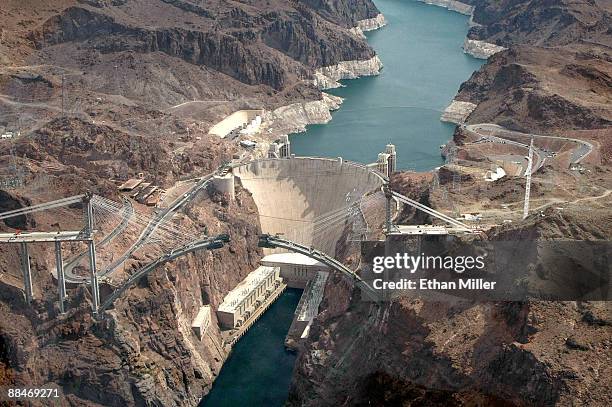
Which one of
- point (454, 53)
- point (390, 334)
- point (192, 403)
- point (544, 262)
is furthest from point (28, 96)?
point (454, 53)

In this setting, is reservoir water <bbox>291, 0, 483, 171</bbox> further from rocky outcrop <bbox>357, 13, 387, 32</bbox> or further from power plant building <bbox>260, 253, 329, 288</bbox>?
power plant building <bbox>260, 253, 329, 288</bbox>

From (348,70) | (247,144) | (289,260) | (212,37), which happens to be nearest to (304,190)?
(289,260)

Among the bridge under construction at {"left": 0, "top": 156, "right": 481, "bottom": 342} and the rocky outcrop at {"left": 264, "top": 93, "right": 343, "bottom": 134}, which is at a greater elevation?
the bridge under construction at {"left": 0, "top": 156, "right": 481, "bottom": 342}

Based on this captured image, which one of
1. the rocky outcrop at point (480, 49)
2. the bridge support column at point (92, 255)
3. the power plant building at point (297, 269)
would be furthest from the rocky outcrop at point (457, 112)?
the bridge support column at point (92, 255)

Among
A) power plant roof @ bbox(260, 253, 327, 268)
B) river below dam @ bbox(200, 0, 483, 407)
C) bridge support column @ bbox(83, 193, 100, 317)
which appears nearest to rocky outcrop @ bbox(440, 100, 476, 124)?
river below dam @ bbox(200, 0, 483, 407)

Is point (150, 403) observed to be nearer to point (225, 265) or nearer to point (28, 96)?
point (225, 265)

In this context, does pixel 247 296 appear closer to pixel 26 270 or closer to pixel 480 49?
pixel 26 270

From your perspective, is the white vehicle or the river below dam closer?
the river below dam
